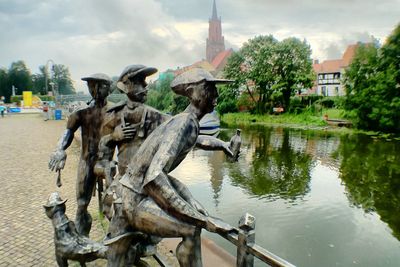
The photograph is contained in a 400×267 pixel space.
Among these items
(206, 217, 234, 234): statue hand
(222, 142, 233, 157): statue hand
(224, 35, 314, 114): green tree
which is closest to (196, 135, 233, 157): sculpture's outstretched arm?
(222, 142, 233, 157): statue hand

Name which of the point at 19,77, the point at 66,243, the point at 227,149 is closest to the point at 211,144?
the point at 227,149

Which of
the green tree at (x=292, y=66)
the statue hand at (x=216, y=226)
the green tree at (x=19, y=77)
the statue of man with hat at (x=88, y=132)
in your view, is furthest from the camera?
the green tree at (x=19, y=77)

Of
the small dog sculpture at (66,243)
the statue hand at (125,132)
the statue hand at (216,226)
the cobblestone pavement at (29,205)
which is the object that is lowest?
the cobblestone pavement at (29,205)

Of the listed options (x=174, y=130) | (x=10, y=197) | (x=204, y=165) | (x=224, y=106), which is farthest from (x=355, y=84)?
(x=174, y=130)

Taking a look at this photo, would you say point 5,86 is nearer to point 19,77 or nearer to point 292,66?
point 19,77

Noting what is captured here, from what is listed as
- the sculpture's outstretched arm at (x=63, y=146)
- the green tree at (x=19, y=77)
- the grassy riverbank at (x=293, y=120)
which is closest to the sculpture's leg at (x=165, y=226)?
the sculpture's outstretched arm at (x=63, y=146)

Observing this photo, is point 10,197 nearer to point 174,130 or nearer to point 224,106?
point 174,130

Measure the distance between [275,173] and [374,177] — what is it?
10.8ft

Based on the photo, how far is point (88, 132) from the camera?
180 inches

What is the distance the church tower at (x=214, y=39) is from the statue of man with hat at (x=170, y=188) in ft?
364

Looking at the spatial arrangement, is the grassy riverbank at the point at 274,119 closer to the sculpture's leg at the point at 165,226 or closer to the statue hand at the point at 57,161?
the statue hand at the point at 57,161

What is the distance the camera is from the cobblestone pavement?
4.96m

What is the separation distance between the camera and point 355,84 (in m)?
29.0

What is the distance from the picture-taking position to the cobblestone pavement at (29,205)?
4965mm
